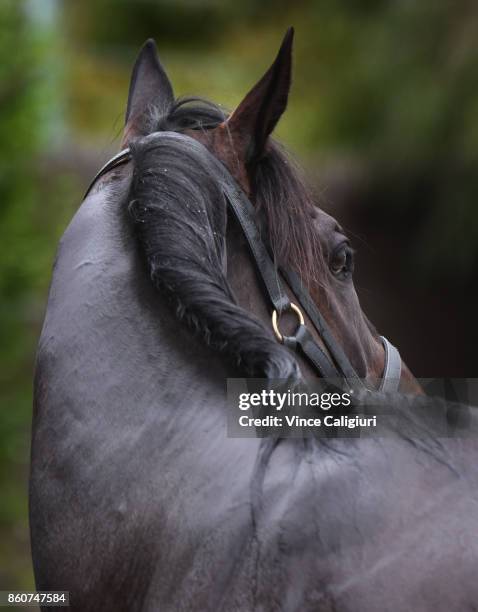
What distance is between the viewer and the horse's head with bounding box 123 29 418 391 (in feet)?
7.72

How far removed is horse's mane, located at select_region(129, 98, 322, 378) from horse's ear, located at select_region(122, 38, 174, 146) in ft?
0.35

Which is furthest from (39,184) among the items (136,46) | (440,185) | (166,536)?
(136,46)

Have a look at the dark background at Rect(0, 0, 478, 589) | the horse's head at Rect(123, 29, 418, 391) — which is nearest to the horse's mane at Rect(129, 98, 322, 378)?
the horse's head at Rect(123, 29, 418, 391)

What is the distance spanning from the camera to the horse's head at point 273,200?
7.72 ft

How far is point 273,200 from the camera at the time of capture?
8.04 ft

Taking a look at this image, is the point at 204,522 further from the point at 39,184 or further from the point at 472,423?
the point at 39,184

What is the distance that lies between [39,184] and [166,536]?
6.32 m

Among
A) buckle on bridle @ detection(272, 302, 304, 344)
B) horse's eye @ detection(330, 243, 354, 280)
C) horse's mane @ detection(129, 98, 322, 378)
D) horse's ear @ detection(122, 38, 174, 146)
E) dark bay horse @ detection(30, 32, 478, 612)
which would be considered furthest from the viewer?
horse's ear @ detection(122, 38, 174, 146)

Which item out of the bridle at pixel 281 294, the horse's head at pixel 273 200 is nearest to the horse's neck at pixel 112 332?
the horse's head at pixel 273 200

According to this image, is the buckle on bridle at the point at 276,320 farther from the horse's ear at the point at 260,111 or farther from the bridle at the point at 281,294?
the horse's ear at the point at 260,111

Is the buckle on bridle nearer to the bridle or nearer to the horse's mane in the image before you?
the bridle

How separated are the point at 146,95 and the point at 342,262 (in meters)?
0.72

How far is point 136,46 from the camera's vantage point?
15.2m

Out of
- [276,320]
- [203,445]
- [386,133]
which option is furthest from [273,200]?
[386,133]
